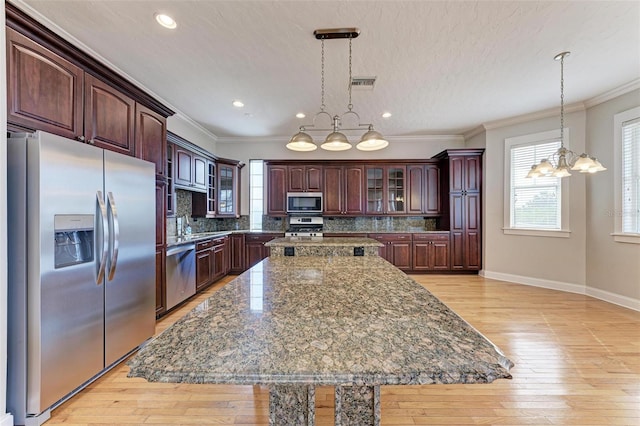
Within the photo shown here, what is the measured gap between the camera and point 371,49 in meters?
2.65

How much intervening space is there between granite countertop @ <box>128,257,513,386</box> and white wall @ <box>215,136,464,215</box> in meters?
4.82

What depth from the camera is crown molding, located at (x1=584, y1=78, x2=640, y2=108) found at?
338 cm

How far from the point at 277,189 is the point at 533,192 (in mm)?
4525

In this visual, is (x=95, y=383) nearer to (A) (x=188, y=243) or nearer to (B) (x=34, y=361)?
(B) (x=34, y=361)

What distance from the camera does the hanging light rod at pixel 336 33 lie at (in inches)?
93.0

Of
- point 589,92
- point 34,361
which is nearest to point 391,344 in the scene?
point 34,361

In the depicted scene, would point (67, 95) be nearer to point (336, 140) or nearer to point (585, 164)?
point (336, 140)

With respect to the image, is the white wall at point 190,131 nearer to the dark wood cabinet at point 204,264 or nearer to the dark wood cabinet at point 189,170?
the dark wood cabinet at point 189,170

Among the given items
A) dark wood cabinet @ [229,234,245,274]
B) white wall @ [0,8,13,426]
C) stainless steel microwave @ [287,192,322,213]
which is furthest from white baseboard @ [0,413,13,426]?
stainless steel microwave @ [287,192,322,213]

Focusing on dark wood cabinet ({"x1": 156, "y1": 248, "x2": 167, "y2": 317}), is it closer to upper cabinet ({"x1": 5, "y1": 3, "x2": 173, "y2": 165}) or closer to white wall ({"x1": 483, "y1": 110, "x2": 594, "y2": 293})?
upper cabinet ({"x1": 5, "y1": 3, "x2": 173, "y2": 165})

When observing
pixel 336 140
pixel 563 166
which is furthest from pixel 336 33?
pixel 563 166

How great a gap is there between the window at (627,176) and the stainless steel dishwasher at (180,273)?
5.56 meters

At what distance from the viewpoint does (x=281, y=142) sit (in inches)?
235

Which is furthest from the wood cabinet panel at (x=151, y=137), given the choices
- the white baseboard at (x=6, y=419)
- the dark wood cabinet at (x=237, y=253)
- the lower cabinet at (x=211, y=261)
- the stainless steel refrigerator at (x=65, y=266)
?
the dark wood cabinet at (x=237, y=253)
